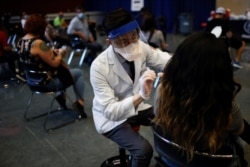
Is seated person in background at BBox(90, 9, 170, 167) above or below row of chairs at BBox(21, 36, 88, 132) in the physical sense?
above

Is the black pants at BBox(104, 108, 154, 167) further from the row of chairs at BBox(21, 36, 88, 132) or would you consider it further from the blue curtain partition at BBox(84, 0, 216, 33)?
the blue curtain partition at BBox(84, 0, 216, 33)

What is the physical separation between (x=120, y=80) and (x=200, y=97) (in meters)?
0.66

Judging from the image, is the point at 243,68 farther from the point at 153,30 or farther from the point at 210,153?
the point at 210,153

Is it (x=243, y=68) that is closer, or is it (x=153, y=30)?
(x=153, y=30)

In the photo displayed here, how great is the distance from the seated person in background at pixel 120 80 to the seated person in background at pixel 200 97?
0.36 metres

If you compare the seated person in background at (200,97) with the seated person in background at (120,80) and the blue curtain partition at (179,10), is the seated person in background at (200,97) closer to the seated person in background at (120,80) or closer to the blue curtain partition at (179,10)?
the seated person in background at (120,80)

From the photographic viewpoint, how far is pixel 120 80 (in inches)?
67.3

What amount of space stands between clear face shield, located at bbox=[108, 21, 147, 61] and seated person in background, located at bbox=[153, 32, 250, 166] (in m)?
0.50

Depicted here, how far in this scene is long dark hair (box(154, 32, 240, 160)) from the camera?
109 centimetres

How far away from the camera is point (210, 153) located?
118 centimetres

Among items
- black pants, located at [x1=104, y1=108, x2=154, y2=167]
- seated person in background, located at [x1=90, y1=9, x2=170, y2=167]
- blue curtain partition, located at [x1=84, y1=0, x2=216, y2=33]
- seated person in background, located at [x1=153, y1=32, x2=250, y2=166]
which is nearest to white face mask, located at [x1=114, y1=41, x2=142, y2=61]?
seated person in background, located at [x1=90, y1=9, x2=170, y2=167]

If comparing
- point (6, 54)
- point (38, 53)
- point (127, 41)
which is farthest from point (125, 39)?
point (6, 54)

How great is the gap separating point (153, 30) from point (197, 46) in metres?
3.22

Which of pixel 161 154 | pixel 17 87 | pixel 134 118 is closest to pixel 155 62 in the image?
pixel 134 118
